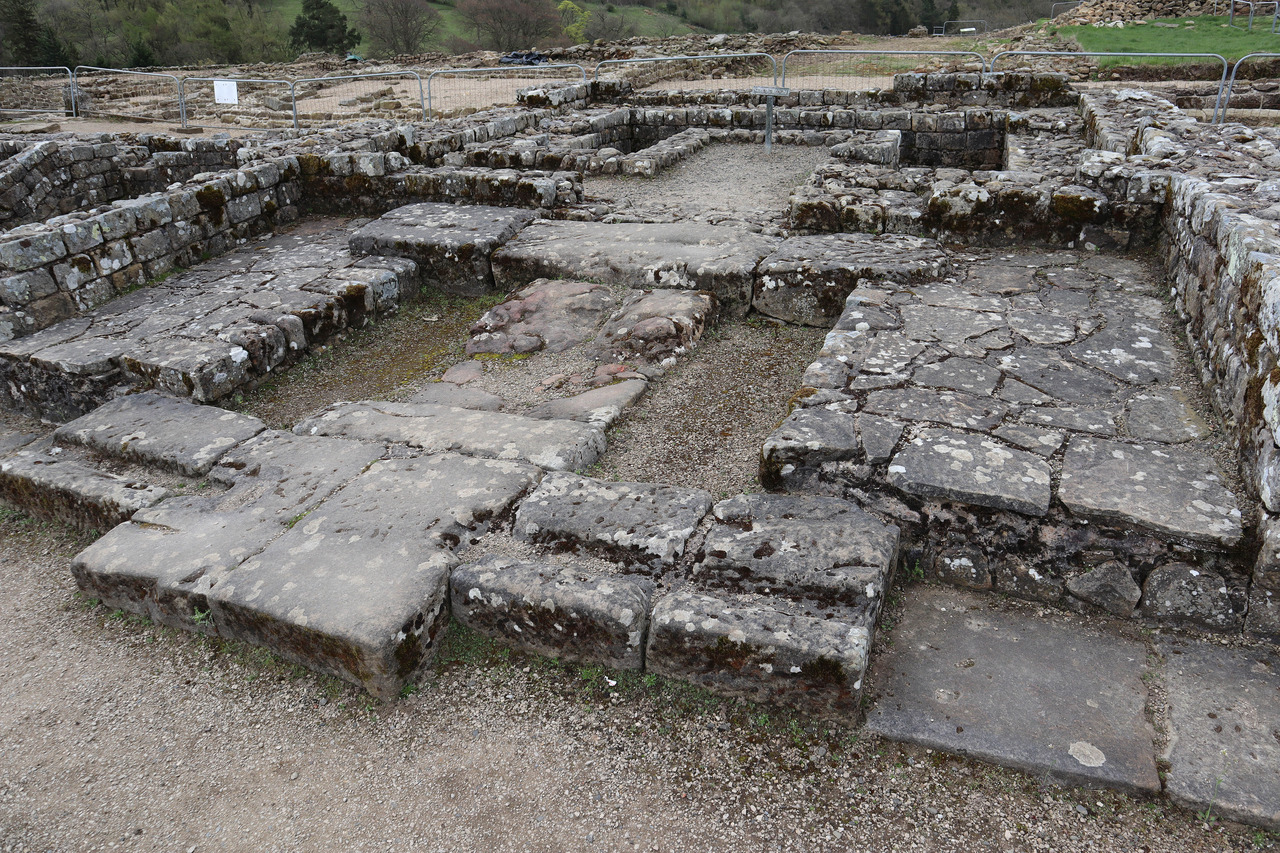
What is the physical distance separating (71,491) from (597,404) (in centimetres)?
248

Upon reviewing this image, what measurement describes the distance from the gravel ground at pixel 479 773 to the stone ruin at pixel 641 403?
5.3 inches

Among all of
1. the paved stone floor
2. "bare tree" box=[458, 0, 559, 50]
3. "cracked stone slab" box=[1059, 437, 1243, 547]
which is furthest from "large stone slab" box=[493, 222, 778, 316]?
"bare tree" box=[458, 0, 559, 50]

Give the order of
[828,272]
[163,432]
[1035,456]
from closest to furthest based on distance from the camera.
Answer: [1035,456] < [163,432] < [828,272]

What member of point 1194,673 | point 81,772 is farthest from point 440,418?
point 1194,673

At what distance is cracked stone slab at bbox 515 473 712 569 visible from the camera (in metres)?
2.86

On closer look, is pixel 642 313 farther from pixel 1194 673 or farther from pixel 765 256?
pixel 1194 673

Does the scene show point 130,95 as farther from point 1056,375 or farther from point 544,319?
point 1056,375

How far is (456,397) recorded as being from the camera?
4.39m

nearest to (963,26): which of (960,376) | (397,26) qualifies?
(397,26)

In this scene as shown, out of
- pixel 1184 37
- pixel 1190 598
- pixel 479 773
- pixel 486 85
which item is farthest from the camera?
pixel 1184 37

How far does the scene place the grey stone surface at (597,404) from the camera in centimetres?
395

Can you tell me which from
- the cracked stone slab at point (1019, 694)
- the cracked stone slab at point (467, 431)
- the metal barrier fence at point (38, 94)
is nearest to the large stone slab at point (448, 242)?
the cracked stone slab at point (467, 431)

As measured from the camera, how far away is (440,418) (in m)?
3.88

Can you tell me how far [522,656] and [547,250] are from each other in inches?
145
